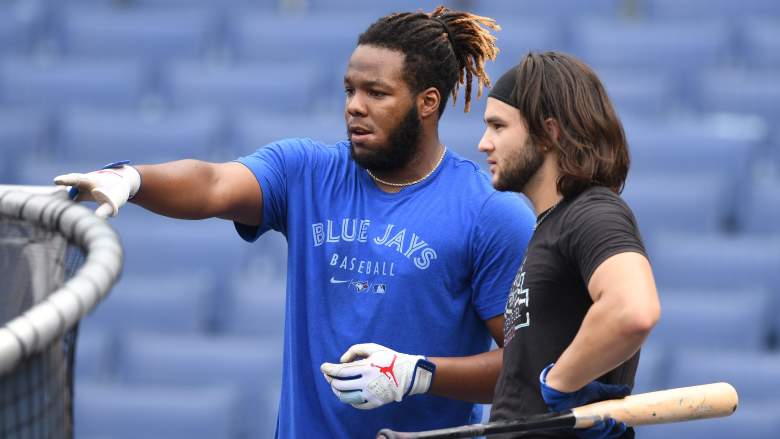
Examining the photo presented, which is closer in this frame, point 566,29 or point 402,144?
point 402,144

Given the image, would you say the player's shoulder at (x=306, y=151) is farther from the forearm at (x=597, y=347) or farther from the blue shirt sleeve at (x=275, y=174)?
the forearm at (x=597, y=347)

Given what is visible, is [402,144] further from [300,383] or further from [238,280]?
[238,280]

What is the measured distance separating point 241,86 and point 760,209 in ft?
8.75

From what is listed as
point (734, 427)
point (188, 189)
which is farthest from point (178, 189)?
point (734, 427)

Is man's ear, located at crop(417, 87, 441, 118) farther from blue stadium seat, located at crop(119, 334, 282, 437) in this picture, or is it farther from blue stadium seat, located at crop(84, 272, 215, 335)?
blue stadium seat, located at crop(84, 272, 215, 335)

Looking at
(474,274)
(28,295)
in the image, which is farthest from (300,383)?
(28,295)

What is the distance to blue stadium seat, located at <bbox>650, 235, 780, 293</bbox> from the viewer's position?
5207mm

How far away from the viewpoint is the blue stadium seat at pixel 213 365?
192 inches

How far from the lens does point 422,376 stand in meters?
2.45

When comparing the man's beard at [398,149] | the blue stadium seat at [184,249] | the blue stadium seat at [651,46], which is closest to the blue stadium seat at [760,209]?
the blue stadium seat at [651,46]

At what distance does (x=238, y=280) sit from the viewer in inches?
205

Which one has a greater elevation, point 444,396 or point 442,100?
point 442,100

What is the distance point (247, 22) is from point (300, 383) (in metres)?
4.02

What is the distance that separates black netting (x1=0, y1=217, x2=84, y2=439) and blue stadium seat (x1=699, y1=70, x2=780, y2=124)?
15.7ft
